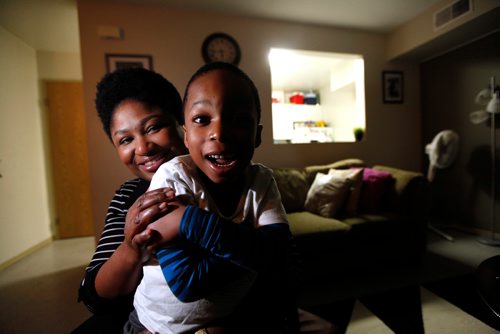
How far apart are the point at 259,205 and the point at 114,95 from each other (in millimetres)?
483

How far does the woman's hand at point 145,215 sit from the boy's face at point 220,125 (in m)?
0.10

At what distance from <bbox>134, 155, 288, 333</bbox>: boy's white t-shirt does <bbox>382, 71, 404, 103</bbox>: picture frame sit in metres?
3.47

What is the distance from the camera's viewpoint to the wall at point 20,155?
2.60 metres

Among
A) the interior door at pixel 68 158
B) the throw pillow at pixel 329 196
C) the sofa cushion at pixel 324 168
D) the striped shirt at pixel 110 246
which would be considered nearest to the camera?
the striped shirt at pixel 110 246

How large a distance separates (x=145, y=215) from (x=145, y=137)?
23cm

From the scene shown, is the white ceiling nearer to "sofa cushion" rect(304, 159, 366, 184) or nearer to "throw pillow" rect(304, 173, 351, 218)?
"sofa cushion" rect(304, 159, 366, 184)

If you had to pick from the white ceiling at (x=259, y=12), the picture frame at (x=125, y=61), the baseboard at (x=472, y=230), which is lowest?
the baseboard at (x=472, y=230)

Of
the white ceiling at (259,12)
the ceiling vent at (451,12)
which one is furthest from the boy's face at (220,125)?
the ceiling vent at (451,12)

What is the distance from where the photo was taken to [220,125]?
43cm

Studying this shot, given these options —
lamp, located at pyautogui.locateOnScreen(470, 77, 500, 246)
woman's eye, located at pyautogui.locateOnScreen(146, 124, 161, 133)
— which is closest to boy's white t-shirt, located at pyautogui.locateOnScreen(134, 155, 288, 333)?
woman's eye, located at pyautogui.locateOnScreen(146, 124, 161, 133)

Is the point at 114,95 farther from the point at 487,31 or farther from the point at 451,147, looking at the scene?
the point at 487,31

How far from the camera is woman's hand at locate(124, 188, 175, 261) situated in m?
0.39

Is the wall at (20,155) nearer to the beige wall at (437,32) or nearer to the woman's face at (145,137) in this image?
the woman's face at (145,137)

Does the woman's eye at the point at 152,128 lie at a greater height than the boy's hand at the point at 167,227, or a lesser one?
greater
